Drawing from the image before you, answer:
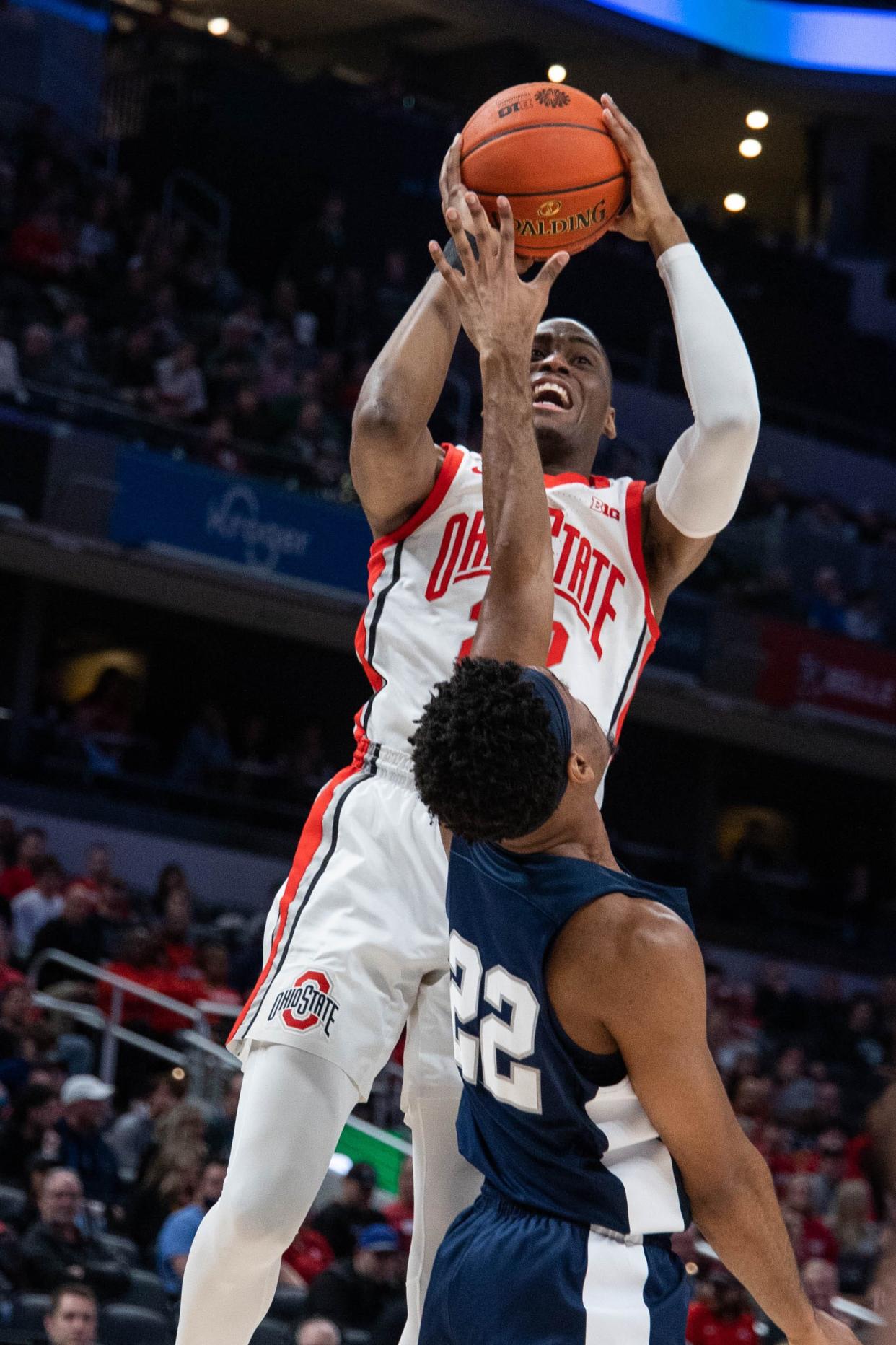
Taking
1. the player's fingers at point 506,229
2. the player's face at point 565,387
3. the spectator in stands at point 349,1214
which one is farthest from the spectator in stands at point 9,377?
the player's fingers at point 506,229

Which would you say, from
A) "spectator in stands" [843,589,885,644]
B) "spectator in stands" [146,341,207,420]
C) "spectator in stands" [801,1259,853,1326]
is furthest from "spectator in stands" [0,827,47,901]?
"spectator in stands" [843,589,885,644]

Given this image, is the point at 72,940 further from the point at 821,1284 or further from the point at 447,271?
the point at 447,271

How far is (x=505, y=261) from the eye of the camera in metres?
3.49

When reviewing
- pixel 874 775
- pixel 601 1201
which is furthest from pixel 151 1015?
pixel 874 775

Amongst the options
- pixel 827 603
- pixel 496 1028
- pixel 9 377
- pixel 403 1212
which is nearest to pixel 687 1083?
pixel 496 1028

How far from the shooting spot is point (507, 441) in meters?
3.33

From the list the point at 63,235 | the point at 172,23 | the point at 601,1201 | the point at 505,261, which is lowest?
the point at 601,1201

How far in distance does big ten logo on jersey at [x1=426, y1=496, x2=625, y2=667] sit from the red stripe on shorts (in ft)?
1.39

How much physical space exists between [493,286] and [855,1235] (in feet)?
25.8

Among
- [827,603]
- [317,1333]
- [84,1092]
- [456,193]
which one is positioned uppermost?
[827,603]

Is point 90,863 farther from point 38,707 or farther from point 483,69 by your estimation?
point 483,69

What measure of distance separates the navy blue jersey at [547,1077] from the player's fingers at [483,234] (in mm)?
1214

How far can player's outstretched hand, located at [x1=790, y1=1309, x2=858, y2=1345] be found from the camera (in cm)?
277

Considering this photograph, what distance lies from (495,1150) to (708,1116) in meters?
0.35
